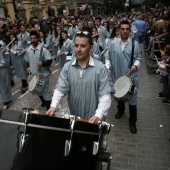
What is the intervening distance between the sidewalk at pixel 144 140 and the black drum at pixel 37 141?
1.83m

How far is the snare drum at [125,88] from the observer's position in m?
3.80

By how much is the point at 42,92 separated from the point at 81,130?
348 cm

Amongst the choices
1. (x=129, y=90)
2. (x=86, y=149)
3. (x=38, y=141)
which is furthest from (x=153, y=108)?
(x=38, y=141)

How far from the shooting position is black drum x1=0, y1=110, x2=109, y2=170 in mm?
1772

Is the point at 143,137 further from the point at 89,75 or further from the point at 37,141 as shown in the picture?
the point at 37,141

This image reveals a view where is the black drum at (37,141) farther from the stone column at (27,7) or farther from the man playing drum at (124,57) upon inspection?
the stone column at (27,7)

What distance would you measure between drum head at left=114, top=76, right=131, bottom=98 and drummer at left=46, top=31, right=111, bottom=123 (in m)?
1.14

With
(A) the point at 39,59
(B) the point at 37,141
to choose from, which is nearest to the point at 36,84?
(A) the point at 39,59

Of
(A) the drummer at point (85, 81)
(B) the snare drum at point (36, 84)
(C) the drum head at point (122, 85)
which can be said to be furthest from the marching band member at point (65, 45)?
(A) the drummer at point (85, 81)

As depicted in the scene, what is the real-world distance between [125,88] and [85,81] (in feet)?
4.51

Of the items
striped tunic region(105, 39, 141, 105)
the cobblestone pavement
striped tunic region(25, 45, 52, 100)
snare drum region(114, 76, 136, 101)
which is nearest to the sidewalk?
the cobblestone pavement

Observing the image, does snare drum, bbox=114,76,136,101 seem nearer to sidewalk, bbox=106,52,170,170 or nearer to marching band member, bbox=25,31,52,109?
sidewalk, bbox=106,52,170,170

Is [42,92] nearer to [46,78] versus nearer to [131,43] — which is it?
[46,78]

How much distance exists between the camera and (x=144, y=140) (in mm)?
4133
